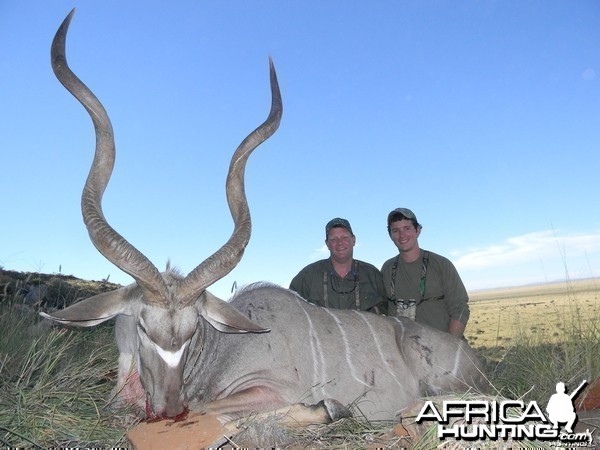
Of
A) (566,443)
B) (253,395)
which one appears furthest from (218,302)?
(566,443)

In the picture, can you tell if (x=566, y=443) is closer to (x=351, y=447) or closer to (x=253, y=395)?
(x=351, y=447)

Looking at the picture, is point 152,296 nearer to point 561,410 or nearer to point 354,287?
point 561,410

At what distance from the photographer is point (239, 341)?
3.67m

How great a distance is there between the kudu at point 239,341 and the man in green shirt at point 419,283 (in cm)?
128

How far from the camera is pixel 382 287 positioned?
19.4ft

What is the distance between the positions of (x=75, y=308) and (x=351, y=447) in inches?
66.3

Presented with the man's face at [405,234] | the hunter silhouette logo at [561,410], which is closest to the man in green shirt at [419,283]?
the man's face at [405,234]

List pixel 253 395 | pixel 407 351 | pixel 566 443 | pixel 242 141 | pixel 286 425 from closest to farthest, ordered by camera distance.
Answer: pixel 566 443 → pixel 286 425 → pixel 253 395 → pixel 242 141 → pixel 407 351

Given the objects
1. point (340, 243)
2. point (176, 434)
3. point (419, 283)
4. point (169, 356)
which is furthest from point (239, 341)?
point (419, 283)

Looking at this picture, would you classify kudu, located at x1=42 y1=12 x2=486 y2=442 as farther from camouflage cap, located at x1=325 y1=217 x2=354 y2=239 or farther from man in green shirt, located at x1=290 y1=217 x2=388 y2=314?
camouflage cap, located at x1=325 y1=217 x2=354 y2=239

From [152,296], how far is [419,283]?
3.28m

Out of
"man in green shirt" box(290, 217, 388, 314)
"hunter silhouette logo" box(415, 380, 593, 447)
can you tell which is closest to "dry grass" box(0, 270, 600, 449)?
"hunter silhouette logo" box(415, 380, 593, 447)

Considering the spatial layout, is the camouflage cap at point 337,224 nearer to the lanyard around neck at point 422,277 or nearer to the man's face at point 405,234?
the man's face at point 405,234

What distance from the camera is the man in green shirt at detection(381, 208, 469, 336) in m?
5.57
